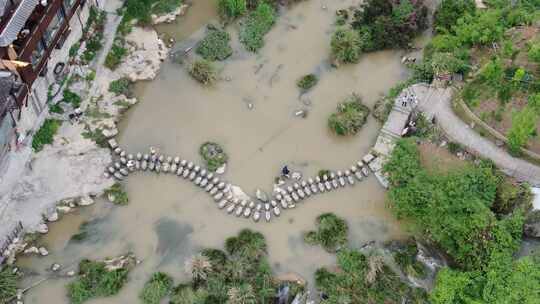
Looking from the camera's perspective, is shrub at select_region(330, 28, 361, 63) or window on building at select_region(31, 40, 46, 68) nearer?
window on building at select_region(31, 40, 46, 68)

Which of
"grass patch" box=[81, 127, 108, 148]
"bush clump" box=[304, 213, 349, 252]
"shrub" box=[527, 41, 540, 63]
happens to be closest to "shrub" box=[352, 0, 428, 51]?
"shrub" box=[527, 41, 540, 63]

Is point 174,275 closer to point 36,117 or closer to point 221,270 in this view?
point 221,270

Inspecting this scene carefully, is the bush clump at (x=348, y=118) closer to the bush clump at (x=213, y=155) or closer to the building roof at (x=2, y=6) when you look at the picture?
the bush clump at (x=213, y=155)

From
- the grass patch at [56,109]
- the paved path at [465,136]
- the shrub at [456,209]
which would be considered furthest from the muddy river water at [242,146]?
the grass patch at [56,109]

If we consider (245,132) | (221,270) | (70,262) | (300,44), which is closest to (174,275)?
(221,270)

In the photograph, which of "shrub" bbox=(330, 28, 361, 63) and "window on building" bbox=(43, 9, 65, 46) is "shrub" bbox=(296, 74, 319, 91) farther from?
"window on building" bbox=(43, 9, 65, 46)
